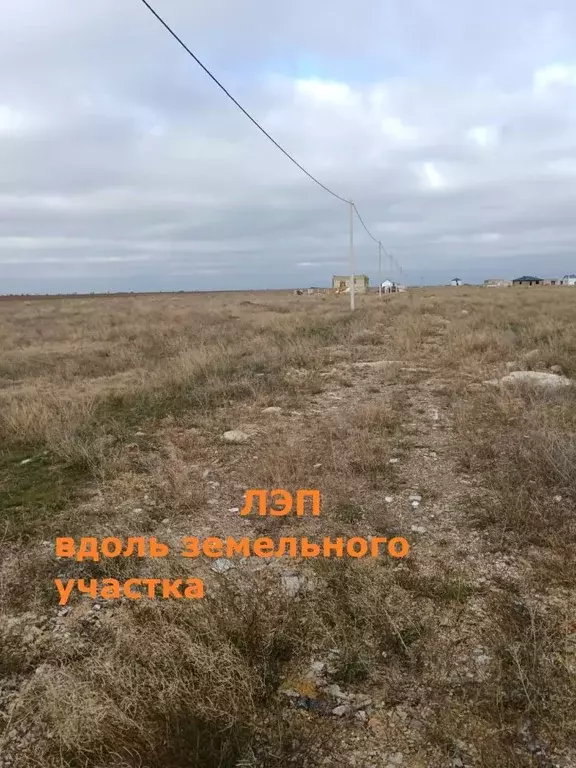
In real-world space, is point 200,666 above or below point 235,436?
below

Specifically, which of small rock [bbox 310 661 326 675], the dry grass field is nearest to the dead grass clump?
the dry grass field

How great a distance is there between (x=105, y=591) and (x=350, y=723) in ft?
5.40

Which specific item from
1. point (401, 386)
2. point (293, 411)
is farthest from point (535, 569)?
point (401, 386)

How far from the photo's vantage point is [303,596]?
2916 millimetres

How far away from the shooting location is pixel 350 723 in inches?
82.7

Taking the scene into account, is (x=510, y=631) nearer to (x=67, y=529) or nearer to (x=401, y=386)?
(x=67, y=529)

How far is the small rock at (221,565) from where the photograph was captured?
323 cm
